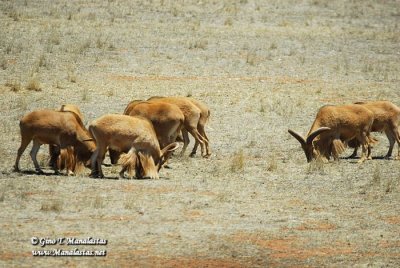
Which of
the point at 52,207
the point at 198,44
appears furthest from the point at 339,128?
the point at 198,44

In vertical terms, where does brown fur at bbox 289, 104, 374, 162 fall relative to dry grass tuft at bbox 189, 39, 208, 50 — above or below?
above

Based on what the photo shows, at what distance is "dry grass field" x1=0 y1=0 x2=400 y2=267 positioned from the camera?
12945 millimetres

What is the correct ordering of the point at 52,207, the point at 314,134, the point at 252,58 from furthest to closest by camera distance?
the point at 252,58 < the point at 314,134 < the point at 52,207

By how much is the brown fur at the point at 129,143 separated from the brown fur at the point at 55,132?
1.07 ft

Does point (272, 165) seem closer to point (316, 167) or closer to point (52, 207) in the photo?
point (316, 167)

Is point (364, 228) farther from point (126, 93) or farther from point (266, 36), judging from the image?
point (266, 36)

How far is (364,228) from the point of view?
1415 cm

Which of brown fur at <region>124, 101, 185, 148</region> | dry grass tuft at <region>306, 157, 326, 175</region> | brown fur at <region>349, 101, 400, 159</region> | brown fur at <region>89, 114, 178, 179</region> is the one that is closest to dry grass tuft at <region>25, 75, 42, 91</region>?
brown fur at <region>124, 101, 185, 148</region>

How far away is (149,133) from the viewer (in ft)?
54.2

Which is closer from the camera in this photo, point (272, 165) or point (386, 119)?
point (272, 165)

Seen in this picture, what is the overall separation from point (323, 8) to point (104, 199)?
84.5 feet

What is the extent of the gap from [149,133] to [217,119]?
672cm

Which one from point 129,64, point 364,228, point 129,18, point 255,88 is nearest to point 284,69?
point 255,88

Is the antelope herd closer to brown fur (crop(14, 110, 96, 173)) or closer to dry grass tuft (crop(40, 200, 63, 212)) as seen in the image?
brown fur (crop(14, 110, 96, 173))
